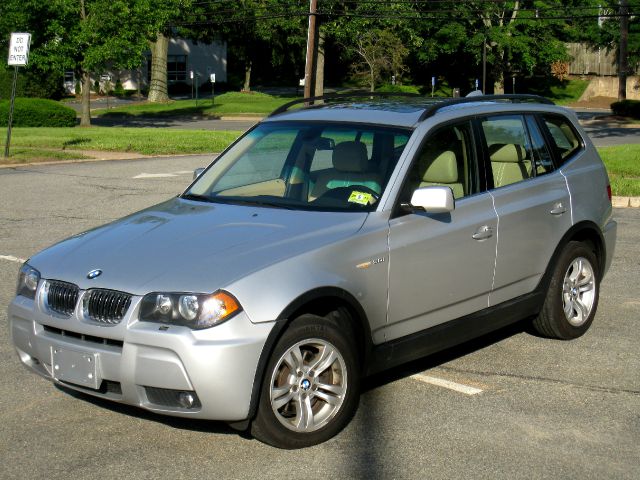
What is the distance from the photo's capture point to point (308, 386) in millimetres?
5469

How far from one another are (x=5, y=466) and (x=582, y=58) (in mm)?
74529

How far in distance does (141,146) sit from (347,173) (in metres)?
21.3

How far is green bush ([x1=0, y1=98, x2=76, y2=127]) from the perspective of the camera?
39.2 m

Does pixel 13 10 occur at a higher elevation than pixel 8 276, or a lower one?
higher

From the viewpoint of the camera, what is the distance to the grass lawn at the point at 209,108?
54.7m

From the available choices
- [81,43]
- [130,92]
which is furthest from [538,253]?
[130,92]

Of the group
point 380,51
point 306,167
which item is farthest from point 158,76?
point 306,167

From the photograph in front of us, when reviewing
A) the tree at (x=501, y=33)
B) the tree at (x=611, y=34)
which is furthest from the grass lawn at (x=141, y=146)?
the tree at (x=611, y=34)

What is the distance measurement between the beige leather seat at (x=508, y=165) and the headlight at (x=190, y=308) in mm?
2588

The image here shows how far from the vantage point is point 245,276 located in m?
5.18

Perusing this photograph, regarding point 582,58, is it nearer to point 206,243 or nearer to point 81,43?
point 81,43

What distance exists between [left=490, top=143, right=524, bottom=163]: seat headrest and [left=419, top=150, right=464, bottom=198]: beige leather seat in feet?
1.57

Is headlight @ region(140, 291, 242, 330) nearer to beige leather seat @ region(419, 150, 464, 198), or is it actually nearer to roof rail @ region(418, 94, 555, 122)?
beige leather seat @ region(419, 150, 464, 198)

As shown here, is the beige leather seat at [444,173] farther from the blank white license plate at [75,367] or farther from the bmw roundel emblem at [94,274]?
the blank white license plate at [75,367]
